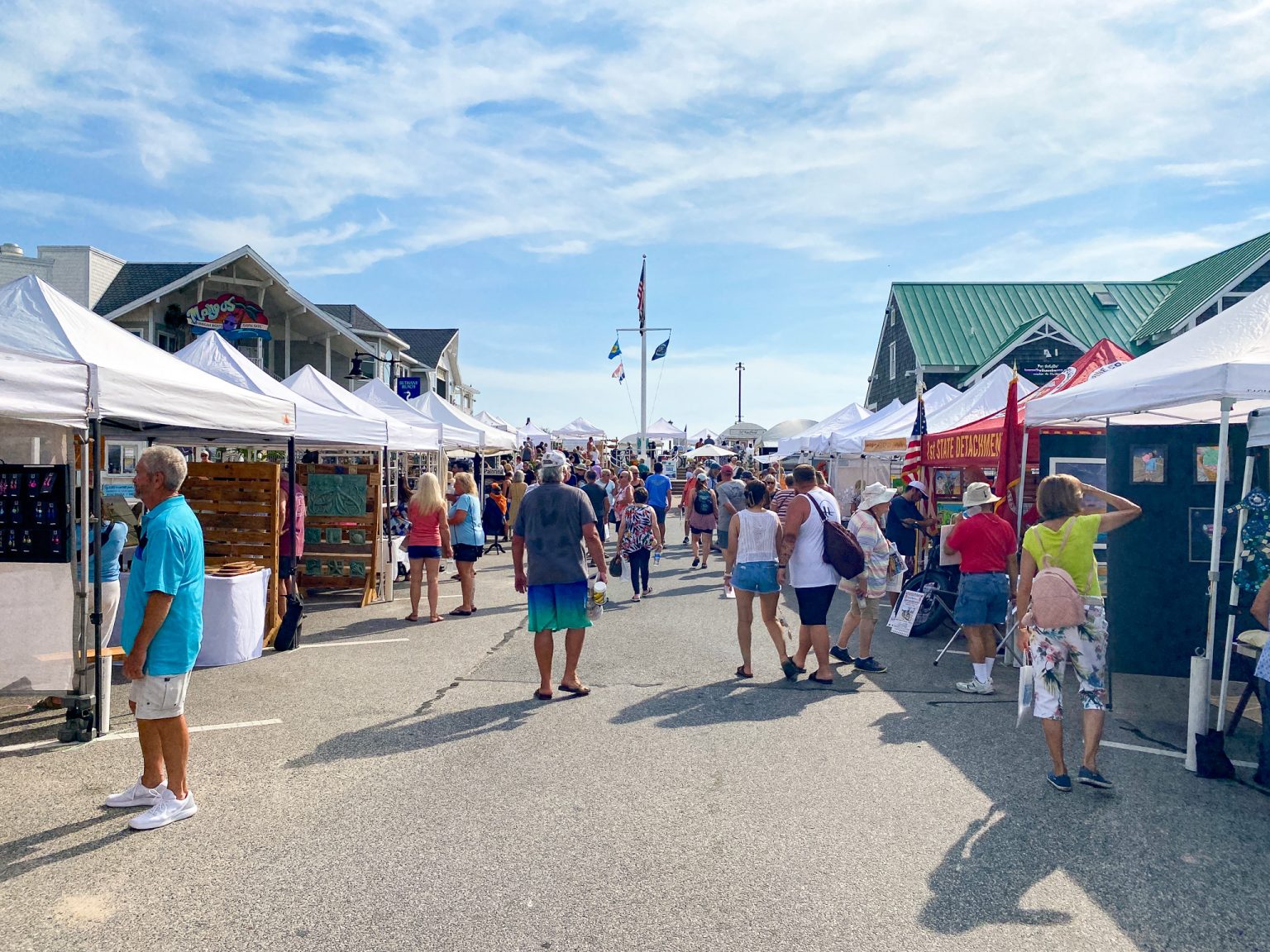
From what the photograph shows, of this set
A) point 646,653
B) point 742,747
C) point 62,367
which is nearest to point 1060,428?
point 646,653

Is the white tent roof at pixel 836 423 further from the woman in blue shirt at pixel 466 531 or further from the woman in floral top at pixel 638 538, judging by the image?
the woman in blue shirt at pixel 466 531

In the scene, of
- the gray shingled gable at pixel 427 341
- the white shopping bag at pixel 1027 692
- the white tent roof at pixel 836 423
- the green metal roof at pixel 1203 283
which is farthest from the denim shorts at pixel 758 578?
the gray shingled gable at pixel 427 341

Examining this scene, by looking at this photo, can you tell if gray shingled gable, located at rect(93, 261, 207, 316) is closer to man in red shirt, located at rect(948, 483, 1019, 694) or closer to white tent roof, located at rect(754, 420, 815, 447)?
white tent roof, located at rect(754, 420, 815, 447)

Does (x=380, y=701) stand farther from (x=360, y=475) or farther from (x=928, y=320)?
(x=928, y=320)

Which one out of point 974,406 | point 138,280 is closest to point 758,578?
point 974,406

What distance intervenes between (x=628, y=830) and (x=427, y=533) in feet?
19.0

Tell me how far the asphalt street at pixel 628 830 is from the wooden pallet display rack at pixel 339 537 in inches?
170

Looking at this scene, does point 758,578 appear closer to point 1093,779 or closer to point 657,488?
point 1093,779

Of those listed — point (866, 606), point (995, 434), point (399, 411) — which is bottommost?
point (866, 606)

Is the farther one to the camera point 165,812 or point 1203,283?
point 1203,283

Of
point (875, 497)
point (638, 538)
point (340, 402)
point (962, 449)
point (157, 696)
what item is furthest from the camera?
point (340, 402)

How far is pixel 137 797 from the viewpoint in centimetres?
439

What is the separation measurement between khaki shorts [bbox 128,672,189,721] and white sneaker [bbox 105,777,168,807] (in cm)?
44

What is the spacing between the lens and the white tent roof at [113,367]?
552 cm
